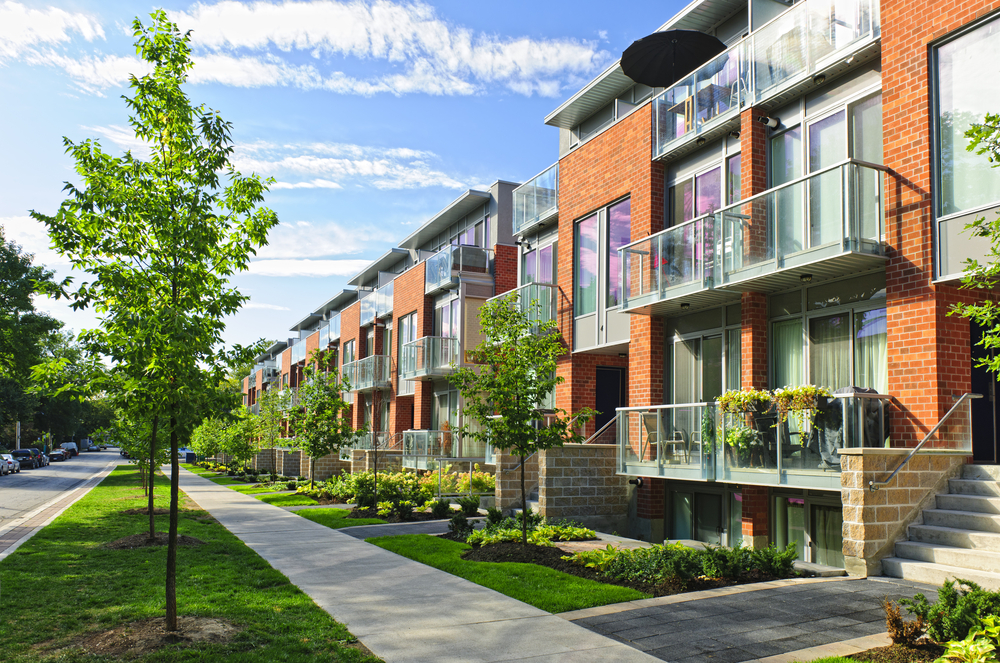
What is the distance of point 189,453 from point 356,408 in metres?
49.9

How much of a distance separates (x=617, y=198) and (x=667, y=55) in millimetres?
3332

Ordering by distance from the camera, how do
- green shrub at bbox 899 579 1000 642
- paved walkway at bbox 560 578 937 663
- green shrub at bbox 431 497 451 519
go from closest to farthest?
green shrub at bbox 899 579 1000 642 → paved walkway at bbox 560 578 937 663 → green shrub at bbox 431 497 451 519

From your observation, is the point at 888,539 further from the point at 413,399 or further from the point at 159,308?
the point at 413,399

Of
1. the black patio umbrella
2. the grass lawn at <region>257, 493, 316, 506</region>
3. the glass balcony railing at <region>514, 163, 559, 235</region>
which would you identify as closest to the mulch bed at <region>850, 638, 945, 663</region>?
the black patio umbrella

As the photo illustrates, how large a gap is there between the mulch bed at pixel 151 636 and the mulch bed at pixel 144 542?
6333 mm

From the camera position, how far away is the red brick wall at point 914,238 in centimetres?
1026

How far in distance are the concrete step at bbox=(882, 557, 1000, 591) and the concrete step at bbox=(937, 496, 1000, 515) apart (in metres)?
1.01

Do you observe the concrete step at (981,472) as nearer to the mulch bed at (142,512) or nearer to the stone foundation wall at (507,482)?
the stone foundation wall at (507,482)

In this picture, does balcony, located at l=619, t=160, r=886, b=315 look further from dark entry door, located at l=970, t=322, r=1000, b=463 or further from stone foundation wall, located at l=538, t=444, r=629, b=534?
stone foundation wall, located at l=538, t=444, r=629, b=534

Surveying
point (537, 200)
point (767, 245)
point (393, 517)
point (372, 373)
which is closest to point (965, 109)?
point (767, 245)

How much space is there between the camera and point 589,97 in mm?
20781

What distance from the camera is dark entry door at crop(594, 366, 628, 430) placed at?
19.6m

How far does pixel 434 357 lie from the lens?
27766 mm

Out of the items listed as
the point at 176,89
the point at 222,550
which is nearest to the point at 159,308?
the point at 176,89
